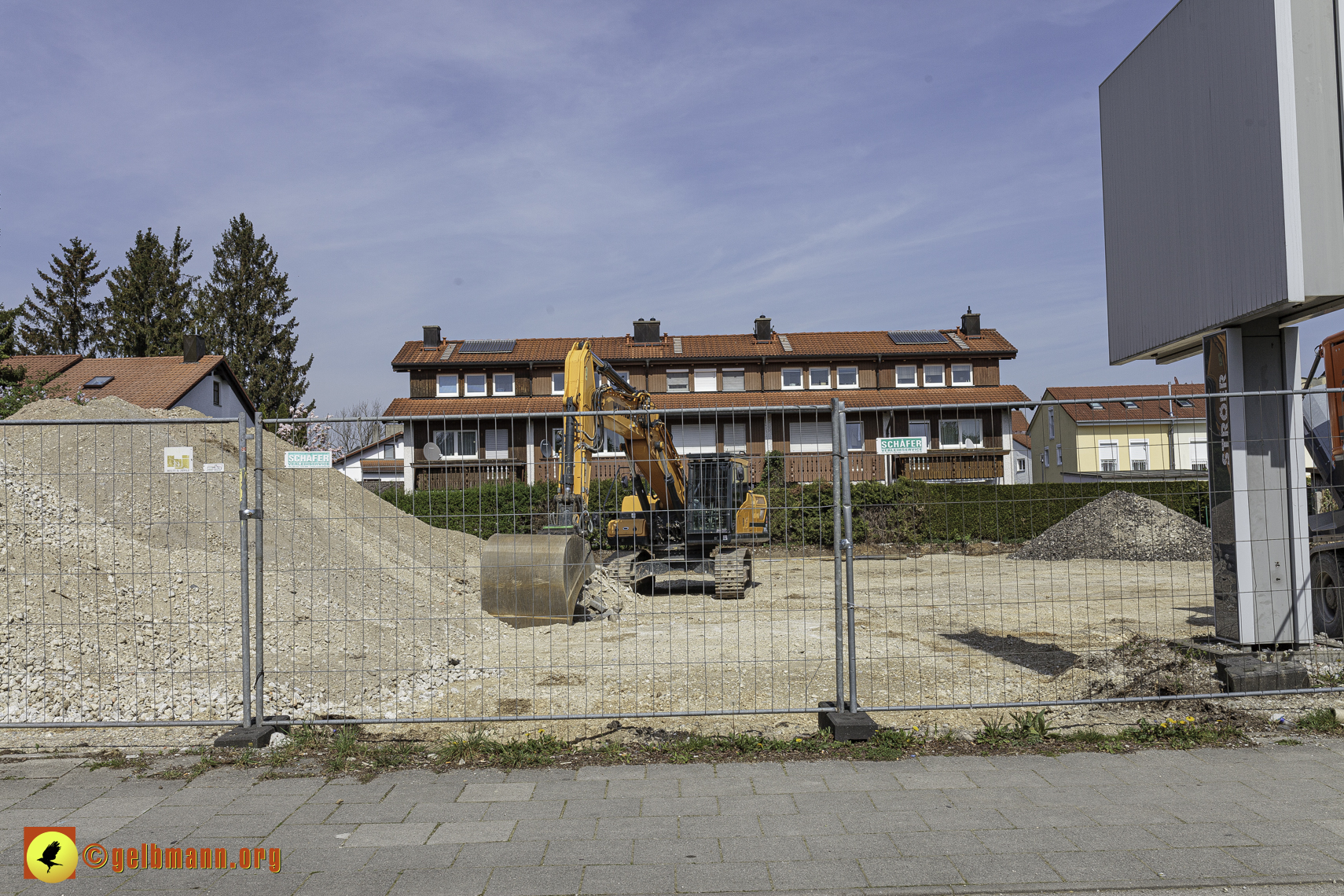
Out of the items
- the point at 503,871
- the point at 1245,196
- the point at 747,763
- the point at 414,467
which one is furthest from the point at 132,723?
the point at 1245,196

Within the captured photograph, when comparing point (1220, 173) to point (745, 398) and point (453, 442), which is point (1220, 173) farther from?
point (745, 398)

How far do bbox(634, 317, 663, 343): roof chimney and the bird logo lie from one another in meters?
43.0

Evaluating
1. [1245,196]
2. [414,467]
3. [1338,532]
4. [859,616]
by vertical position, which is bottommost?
[859,616]

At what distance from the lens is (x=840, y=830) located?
4.29m

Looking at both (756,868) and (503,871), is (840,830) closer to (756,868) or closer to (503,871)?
(756,868)

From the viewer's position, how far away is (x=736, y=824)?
4402mm

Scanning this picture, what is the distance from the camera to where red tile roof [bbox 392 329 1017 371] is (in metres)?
44.3

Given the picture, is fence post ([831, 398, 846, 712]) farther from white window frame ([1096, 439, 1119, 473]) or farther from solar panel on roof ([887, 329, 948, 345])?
solar panel on roof ([887, 329, 948, 345])

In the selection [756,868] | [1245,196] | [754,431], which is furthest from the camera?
[754,431]

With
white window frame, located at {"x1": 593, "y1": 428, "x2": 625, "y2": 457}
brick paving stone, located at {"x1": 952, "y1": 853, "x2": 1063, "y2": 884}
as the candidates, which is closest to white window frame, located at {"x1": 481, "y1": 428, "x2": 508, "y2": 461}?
white window frame, located at {"x1": 593, "y1": 428, "x2": 625, "y2": 457}

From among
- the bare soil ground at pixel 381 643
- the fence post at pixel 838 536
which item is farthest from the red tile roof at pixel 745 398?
the fence post at pixel 838 536

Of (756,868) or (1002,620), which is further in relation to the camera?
(1002,620)

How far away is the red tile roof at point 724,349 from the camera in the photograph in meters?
44.3

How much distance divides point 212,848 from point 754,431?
3791 cm
